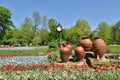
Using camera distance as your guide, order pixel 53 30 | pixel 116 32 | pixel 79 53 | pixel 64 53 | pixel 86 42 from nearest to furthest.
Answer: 1. pixel 64 53
2. pixel 79 53
3. pixel 86 42
4. pixel 53 30
5. pixel 116 32

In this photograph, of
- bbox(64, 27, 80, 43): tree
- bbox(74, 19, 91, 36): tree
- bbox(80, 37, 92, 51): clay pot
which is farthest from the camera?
bbox(74, 19, 91, 36): tree

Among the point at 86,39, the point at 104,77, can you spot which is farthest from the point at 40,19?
the point at 104,77

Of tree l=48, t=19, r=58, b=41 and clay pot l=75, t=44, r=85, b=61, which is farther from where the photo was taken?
tree l=48, t=19, r=58, b=41

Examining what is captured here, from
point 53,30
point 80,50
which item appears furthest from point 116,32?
point 80,50

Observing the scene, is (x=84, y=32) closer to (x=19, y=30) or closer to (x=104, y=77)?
(x=19, y=30)

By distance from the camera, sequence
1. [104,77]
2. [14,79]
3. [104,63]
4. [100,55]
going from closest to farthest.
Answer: [14,79]
[104,77]
[104,63]
[100,55]

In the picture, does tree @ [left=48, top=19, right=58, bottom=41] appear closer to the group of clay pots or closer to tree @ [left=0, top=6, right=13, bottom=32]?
tree @ [left=0, top=6, right=13, bottom=32]

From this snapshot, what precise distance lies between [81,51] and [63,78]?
17.3 ft

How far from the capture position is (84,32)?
57.1 meters

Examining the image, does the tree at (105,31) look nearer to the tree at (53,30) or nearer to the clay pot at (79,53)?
the tree at (53,30)

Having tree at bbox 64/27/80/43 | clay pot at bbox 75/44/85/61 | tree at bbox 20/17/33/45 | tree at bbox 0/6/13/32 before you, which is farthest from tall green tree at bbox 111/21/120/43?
clay pot at bbox 75/44/85/61

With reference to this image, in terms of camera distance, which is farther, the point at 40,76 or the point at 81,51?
the point at 81,51

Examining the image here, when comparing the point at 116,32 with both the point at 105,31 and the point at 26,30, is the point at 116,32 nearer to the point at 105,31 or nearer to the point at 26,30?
the point at 105,31

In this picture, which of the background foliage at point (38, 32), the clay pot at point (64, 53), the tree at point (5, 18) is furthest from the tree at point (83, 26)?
the clay pot at point (64, 53)
